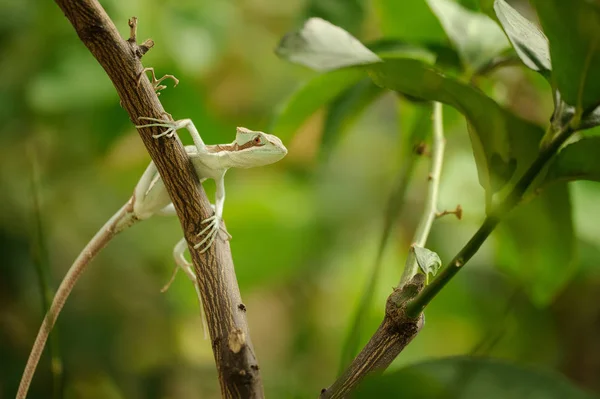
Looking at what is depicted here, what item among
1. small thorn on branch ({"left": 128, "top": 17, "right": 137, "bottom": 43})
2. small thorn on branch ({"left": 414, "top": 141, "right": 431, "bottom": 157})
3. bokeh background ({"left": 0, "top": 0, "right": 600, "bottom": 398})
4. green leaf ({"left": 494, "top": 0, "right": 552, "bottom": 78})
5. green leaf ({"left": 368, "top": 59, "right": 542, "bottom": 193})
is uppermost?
small thorn on branch ({"left": 128, "top": 17, "right": 137, "bottom": 43})

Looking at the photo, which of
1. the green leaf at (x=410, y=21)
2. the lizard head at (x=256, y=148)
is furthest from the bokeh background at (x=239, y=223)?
Result: the lizard head at (x=256, y=148)

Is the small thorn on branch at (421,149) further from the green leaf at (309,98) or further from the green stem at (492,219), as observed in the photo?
the green stem at (492,219)

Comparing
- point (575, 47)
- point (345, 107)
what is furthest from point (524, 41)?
point (345, 107)

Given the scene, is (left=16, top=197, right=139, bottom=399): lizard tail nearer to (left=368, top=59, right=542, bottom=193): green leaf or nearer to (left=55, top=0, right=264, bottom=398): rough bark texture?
(left=55, top=0, right=264, bottom=398): rough bark texture

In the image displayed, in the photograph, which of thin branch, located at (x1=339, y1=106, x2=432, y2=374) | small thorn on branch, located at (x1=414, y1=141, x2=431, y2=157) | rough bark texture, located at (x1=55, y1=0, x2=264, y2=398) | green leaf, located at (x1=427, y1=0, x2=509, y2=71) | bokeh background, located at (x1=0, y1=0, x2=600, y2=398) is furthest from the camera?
bokeh background, located at (x1=0, y1=0, x2=600, y2=398)

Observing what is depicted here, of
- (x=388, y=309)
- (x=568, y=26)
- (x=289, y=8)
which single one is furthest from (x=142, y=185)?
(x=289, y=8)

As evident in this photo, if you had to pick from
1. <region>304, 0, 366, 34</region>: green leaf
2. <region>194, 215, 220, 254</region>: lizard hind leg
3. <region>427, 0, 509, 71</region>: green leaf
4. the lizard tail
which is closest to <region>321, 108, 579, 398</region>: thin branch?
<region>194, 215, 220, 254</region>: lizard hind leg

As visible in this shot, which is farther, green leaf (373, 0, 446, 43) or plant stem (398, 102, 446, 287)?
green leaf (373, 0, 446, 43)
